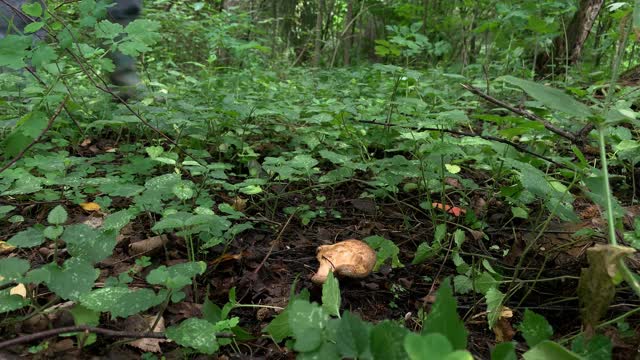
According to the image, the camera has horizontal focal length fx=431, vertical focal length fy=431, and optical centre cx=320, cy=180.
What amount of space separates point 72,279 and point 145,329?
285mm

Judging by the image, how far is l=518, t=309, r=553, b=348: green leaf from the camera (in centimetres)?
95

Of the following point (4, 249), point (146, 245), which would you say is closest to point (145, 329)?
point (146, 245)

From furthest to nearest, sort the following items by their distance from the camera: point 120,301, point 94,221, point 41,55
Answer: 1. point 94,221
2. point 41,55
3. point 120,301

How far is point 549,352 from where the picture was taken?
81 cm

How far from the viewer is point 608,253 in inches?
30.8

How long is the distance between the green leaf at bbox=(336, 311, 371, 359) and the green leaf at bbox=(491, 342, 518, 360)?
27 cm

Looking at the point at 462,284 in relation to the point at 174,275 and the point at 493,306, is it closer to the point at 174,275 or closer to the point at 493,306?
the point at 493,306

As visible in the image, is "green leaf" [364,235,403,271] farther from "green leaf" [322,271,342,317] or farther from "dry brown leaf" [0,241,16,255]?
"dry brown leaf" [0,241,16,255]

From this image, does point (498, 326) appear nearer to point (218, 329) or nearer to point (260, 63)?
point (218, 329)

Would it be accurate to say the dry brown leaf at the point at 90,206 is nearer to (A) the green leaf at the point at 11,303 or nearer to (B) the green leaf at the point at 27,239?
(B) the green leaf at the point at 27,239

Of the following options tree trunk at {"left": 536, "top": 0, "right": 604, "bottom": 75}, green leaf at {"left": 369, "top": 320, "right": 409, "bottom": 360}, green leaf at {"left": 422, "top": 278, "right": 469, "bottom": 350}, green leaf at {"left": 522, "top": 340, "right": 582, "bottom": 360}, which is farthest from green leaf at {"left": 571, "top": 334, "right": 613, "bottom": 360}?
tree trunk at {"left": 536, "top": 0, "right": 604, "bottom": 75}

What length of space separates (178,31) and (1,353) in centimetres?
594

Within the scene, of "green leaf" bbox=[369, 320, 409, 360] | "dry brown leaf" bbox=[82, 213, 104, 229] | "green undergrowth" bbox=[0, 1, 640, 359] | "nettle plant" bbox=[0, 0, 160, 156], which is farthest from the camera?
"dry brown leaf" bbox=[82, 213, 104, 229]

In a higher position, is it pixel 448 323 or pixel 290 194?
pixel 448 323
